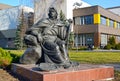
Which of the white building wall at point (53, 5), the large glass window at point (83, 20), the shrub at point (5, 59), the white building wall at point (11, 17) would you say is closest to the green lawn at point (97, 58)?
the shrub at point (5, 59)

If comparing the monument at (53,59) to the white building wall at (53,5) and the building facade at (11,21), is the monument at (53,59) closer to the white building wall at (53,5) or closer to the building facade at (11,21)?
the white building wall at (53,5)

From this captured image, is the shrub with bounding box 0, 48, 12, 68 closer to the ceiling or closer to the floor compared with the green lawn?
closer to the ceiling

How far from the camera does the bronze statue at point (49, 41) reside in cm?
802

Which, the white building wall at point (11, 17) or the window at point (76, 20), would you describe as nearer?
the window at point (76, 20)

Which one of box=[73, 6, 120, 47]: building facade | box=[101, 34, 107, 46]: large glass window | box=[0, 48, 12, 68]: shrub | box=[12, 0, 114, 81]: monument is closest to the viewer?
box=[12, 0, 114, 81]: monument

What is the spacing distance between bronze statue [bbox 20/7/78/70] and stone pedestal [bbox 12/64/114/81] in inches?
26.9

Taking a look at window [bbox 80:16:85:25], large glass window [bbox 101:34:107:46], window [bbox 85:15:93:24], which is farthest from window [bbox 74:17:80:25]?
large glass window [bbox 101:34:107:46]

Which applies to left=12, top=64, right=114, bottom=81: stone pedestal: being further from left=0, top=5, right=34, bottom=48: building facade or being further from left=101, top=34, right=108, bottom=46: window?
left=101, top=34, right=108, bottom=46: window

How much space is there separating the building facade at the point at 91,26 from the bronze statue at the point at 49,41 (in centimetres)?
3652

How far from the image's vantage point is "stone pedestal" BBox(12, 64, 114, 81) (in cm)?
653

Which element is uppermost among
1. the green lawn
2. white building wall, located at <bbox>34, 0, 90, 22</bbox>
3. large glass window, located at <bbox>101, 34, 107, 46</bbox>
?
white building wall, located at <bbox>34, 0, 90, 22</bbox>

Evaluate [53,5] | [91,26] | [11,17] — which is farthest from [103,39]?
[11,17]

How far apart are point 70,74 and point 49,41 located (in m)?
1.83

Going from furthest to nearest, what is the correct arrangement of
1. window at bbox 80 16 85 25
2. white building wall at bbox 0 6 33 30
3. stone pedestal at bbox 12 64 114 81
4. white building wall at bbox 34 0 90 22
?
white building wall at bbox 0 6 33 30 → window at bbox 80 16 85 25 → white building wall at bbox 34 0 90 22 → stone pedestal at bbox 12 64 114 81
